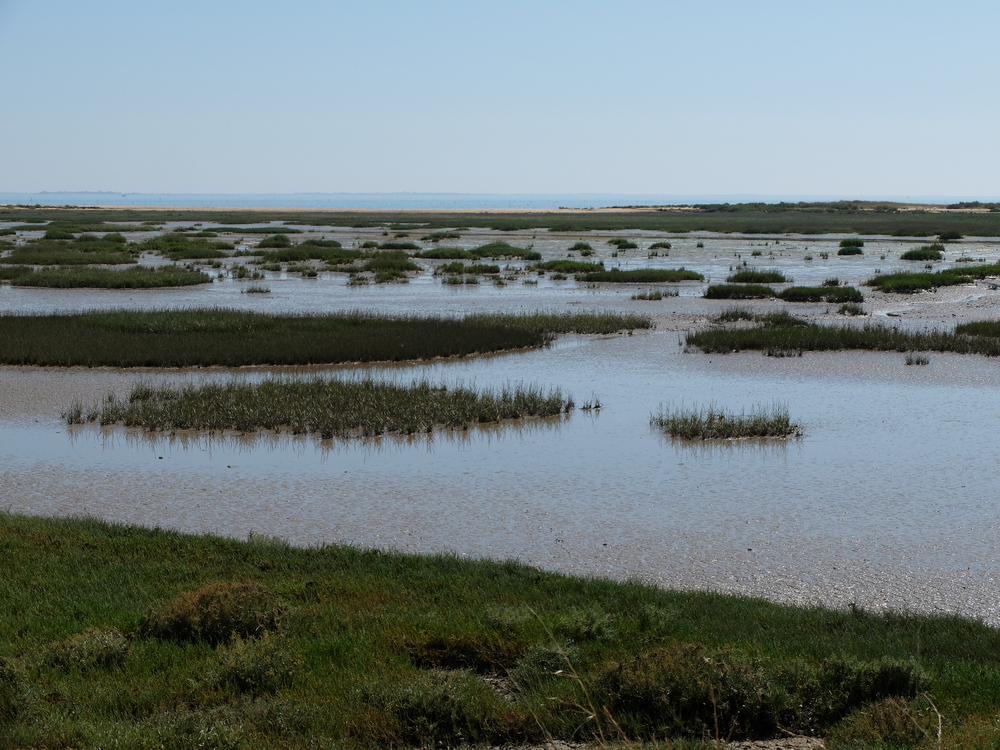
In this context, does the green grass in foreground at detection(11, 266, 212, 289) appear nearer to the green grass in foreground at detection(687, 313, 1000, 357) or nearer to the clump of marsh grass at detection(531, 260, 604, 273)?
the clump of marsh grass at detection(531, 260, 604, 273)

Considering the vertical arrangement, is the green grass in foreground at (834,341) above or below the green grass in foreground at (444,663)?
below

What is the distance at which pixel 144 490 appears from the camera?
509 inches

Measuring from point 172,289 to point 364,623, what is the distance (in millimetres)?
36257

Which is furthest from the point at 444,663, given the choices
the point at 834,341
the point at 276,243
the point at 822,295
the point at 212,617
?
the point at 276,243

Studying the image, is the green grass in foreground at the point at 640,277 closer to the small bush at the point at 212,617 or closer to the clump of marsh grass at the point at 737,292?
the clump of marsh grass at the point at 737,292

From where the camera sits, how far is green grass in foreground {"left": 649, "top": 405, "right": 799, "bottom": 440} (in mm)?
16219

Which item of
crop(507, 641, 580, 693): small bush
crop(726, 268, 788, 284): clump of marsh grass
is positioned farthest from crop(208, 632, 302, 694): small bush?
crop(726, 268, 788, 284): clump of marsh grass

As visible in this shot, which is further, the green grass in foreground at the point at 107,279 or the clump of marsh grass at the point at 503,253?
the clump of marsh grass at the point at 503,253

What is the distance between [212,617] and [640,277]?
40693 millimetres

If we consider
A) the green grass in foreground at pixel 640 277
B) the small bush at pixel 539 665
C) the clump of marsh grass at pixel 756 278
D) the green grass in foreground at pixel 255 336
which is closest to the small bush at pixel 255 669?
the small bush at pixel 539 665

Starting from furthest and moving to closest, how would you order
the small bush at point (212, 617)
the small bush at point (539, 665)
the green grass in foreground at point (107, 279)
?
the green grass in foreground at point (107, 279), the small bush at point (212, 617), the small bush at point (539, 665)

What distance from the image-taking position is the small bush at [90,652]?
6.43 metres

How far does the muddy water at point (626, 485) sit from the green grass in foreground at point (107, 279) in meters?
19.7

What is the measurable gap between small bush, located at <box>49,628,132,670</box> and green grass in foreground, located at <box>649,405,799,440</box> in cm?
1109
